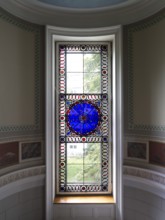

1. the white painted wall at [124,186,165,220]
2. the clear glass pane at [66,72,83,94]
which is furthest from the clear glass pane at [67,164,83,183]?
the clear glass pane at [66,72,83,94]

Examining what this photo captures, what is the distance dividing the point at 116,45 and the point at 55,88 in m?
0.73

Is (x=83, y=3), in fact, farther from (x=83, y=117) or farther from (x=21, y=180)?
(x=21, y=180)

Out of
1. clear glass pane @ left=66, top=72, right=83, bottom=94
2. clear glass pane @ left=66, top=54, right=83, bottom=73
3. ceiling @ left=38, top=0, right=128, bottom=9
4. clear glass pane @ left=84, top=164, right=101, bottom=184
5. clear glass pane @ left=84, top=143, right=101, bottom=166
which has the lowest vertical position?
clear glass pane @ left=84, top=164, right=101, bottom=184

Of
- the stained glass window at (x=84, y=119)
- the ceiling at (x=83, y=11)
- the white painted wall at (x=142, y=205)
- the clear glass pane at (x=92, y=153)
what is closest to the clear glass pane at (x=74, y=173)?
the stained glass window at (x=84, y=119)

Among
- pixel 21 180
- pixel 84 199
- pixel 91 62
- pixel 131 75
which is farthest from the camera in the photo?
pixel 91 62

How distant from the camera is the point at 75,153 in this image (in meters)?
1.98

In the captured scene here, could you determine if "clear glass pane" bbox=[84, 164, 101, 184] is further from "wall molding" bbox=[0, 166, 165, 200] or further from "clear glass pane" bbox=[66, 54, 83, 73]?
"clear glass pane" bbox=[66, 54, 83, 73]

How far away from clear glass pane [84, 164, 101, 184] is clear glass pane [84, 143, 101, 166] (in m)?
0.06

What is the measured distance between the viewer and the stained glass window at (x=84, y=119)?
1.97 meters

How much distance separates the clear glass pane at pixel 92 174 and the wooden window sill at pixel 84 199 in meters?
0.15

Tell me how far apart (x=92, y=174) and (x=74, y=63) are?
3.86 ft

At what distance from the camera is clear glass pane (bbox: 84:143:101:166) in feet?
6.51

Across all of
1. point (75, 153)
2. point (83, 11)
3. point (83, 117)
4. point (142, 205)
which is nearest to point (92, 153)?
point (75, 153)

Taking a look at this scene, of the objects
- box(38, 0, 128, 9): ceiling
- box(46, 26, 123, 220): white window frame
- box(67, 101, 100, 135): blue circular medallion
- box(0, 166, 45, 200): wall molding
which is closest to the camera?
box(0, 166, 45, 200): wall molding
